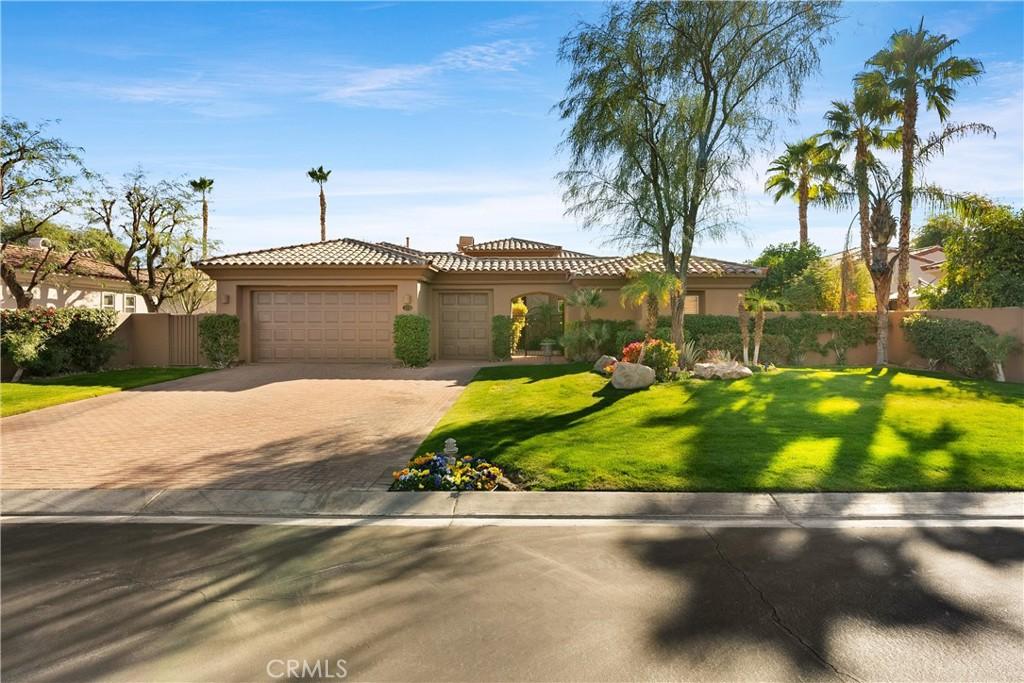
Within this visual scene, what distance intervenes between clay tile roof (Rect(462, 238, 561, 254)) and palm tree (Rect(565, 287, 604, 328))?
10.8 metres

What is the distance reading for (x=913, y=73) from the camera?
767 inches

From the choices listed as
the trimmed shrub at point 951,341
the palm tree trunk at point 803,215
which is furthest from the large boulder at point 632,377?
the palm tree trunk at point 803,215

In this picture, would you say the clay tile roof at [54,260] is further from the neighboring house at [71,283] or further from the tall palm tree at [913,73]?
the tall palm tree at [913,73]

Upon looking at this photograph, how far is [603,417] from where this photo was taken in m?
9.83

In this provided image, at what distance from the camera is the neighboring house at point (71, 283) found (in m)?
20.3

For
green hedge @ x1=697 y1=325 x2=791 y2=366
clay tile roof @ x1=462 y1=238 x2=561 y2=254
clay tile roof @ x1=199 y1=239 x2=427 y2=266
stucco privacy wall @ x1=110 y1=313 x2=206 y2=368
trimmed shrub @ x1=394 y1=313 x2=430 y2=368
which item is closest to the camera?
green hedge @ x1=697 y1=325 x2=791 y2=366

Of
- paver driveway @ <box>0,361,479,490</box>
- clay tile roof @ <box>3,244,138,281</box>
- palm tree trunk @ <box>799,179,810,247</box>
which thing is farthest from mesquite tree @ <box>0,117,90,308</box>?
palm tree trunk @ <box>799,179,810,247</box>

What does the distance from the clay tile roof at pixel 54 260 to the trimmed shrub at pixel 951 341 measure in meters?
29.9

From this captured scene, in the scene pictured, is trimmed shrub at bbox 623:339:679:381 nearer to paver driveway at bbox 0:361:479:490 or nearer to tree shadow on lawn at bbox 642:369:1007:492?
tree shadow on lawn at bbox 642:369:1007:492

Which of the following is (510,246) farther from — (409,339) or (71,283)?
(71,283)

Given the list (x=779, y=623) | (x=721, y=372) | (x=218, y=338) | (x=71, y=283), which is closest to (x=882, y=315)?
(x=721, y=372)

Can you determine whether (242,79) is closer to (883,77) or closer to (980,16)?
(980,16)

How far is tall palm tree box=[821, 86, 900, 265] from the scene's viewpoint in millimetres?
16891

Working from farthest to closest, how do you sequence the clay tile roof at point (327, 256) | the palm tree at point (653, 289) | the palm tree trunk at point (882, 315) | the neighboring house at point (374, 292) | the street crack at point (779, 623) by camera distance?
the neighboring house at point (374, 292)
the clay tile roof at point (327, 256)
the palm tree trunk at point (882, 315)
the palm tree at point (653, 289)
the street crack at point (779, 623)
